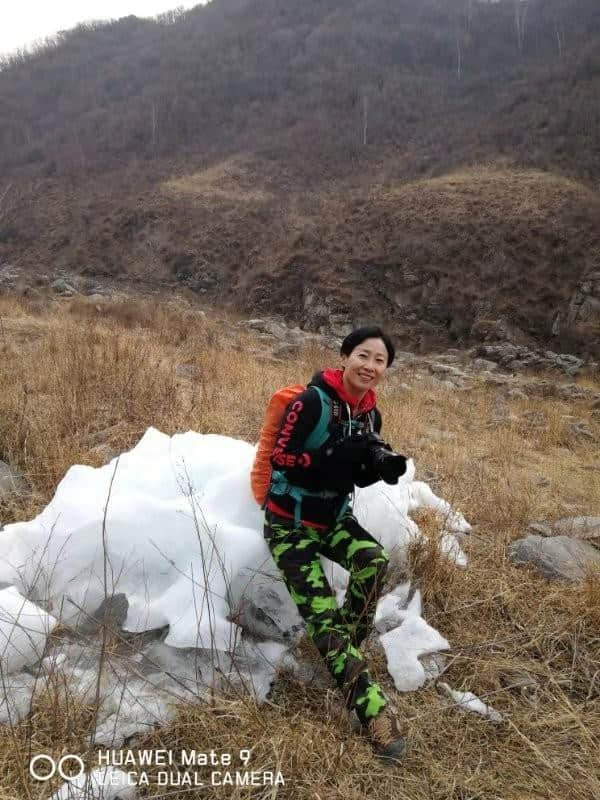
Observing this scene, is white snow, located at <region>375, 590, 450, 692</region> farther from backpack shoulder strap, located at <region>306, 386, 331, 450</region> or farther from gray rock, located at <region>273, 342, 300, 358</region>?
gray rock, located at <region>273, 342, 300, 358</region>

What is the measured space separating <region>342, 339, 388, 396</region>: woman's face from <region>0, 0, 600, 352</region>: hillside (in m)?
2.82

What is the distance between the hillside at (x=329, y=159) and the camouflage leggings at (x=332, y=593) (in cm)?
310

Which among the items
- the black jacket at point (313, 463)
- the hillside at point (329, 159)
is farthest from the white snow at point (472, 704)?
the hillside at point (329, 159)

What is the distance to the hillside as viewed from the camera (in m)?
14.0

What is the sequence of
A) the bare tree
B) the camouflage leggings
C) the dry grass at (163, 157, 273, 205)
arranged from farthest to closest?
the bare tree < the dry grass at (163, 157, 273, 205) < the camouflage leggings

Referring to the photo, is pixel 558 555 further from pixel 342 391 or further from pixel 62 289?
pixel 62 289

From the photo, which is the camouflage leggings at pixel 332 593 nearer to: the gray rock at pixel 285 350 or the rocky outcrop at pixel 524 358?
→ the gray rock at pixel 285 350

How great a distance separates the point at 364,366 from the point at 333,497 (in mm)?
555

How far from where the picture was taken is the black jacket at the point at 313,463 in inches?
72.3

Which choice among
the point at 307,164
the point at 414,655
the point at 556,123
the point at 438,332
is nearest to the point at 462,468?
the point at 414,655

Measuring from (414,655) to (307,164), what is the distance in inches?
1016

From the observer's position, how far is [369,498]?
2.45 metres

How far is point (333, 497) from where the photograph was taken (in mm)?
1958

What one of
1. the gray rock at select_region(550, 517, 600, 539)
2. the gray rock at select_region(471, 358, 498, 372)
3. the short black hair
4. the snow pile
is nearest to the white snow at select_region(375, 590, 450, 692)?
the snow pile
